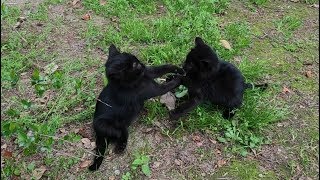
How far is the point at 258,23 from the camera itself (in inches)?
253

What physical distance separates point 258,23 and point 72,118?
3.56 m

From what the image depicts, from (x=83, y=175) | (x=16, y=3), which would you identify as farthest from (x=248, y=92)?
(x=16, y=3)

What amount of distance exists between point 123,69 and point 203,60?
40.7 inches

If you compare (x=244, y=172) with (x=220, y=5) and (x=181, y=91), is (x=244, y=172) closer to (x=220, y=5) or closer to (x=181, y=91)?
(x=181, y=91)

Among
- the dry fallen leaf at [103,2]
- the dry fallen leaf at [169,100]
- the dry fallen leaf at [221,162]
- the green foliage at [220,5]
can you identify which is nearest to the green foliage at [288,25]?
the green foliage at [220,5]

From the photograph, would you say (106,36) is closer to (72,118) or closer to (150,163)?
(72,118)

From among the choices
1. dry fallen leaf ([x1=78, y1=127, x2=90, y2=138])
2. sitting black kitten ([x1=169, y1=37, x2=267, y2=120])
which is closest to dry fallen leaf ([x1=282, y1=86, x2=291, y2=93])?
sitting black kitten ([x1=169, y1=37, x2=267, y2=120])

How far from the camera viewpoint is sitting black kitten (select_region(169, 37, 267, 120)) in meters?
4.54

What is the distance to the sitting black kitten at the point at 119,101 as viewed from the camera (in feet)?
13.2

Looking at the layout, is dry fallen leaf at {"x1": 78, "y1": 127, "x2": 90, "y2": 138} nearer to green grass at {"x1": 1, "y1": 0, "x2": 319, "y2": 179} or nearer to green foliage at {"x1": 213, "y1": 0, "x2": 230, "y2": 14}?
green grass at {"x1": 1, "y1": 0, "x2": 319, "y2": 179}

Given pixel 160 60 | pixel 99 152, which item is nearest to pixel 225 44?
pixel 160 60

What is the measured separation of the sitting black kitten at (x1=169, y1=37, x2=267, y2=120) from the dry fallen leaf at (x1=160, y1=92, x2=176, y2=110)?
0.80ft

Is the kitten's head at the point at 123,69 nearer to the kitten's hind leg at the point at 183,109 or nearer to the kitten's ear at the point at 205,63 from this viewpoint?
the kitten's hind leg at the point at 183,109

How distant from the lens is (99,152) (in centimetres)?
420
